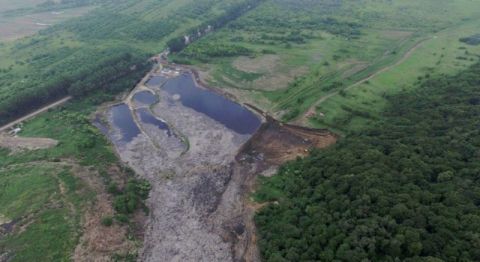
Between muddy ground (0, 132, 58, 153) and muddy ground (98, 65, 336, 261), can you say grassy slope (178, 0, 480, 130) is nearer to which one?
muddy ground (98, 65, 336, 261)

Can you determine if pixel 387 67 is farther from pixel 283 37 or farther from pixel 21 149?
pixel 21 149

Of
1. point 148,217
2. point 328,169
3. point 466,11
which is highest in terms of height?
point 466,11

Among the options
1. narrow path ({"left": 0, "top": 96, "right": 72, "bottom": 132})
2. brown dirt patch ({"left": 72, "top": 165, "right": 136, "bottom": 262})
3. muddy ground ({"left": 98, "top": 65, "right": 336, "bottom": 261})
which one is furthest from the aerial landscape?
narrow path ({"left": 0, "top": 96, "right": 72, "bottom": 132})

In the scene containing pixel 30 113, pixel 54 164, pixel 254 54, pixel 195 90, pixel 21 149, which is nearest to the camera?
pixel 54 164

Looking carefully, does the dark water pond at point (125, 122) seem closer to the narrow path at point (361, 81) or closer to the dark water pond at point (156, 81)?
the dark water pond at point (156, 81)

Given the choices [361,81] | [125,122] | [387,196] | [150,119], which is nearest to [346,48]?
[361,81]

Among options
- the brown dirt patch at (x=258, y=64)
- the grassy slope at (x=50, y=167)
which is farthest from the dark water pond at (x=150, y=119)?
the brown dirt patch at (x=258, y=64)

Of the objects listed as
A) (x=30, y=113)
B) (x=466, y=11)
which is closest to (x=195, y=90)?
(x=30, y=113)
